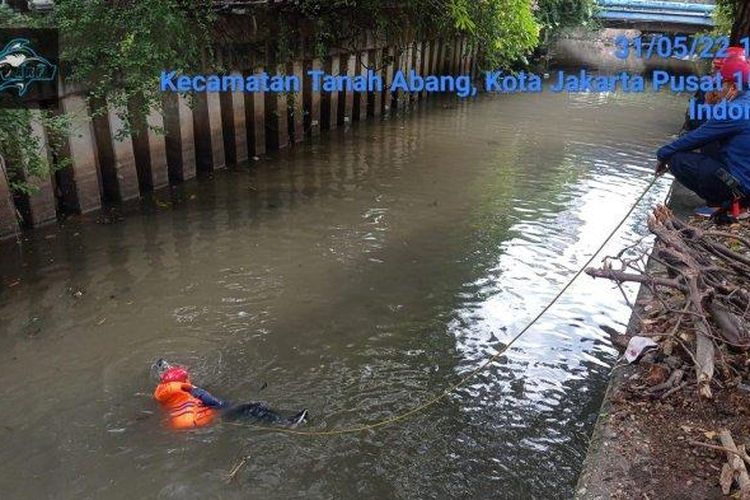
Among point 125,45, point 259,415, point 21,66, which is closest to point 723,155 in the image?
point 259,415

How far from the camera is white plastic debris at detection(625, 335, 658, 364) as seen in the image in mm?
4645

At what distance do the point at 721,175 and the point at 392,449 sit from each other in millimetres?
4816

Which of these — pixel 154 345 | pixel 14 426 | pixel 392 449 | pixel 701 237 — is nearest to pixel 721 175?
pixel 701 237

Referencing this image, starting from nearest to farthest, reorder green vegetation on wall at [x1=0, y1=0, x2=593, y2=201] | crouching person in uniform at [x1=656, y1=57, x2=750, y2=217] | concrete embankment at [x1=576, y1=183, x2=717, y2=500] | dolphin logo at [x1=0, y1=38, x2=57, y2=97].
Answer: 1. concrete embankment at [x1=576, y1=183, x2=717, y2=500]
2. crouching person in uniform at [x1=656, y1=57, x2=750, y2=217]
3. dolphin logo at [x1=0, y1=38, x2=57, y2=97]
4. green vegetation on wall at [x1=0, y1=0, x2=593, y2=201]

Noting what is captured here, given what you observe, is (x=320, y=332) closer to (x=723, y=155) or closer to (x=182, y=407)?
(x=182, y=407)

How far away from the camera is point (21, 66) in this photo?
7.22 metres

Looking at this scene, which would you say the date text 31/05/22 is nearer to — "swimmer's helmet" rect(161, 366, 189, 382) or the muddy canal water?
the muddy canal water

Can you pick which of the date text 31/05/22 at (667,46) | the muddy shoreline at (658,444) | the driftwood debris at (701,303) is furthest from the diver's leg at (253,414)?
the date text 31/05/22 at (667,46)

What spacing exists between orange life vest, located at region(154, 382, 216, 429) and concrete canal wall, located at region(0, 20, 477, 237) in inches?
152

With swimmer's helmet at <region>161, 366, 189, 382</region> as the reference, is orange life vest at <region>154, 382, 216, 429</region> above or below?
below

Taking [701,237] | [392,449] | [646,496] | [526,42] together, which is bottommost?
[392,449]

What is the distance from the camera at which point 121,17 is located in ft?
25.7

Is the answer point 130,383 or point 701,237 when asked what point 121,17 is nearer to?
point 130,383

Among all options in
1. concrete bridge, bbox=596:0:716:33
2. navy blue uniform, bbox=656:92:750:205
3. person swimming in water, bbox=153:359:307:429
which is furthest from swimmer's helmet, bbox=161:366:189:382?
concrete bridge, bbox=596:0:716:33
